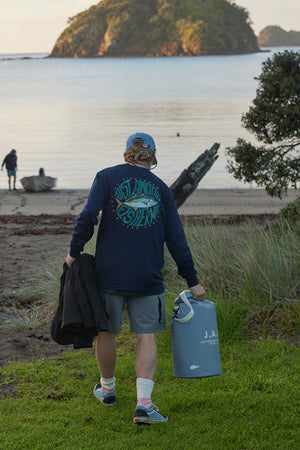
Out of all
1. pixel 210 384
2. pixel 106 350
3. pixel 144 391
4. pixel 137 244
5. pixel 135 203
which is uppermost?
pixel 135 203

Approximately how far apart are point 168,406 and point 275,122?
6884 mm

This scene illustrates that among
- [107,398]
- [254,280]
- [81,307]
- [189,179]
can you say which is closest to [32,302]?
[254,280]

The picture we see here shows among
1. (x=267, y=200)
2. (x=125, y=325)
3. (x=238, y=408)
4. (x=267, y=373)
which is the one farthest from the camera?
(x=267, y=200)

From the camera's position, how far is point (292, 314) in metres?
5.91

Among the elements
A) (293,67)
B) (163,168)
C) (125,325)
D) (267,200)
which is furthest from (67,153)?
(125,325)

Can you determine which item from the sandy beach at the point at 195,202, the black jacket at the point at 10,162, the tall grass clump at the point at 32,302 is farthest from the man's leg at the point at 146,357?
the black jacket at the point at 10,162

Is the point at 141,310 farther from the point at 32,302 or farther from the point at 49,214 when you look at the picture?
the point at 49,214

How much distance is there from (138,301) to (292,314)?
7.58ft

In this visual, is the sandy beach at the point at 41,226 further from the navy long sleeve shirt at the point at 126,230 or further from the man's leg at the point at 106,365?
the navy long sleeve shirt at the point at 126,230

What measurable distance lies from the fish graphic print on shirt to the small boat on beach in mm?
20403

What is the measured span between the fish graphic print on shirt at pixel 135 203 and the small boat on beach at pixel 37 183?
2040 cm

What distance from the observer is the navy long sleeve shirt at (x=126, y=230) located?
408cm

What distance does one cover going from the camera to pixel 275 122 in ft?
33.9

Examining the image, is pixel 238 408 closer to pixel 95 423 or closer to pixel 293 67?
pixel 95 423
